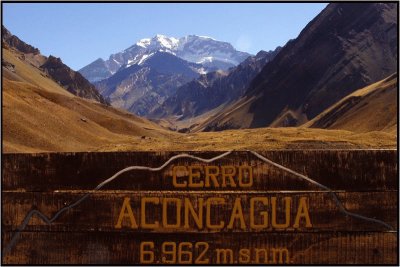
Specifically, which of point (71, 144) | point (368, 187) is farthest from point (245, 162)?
point (71, 144)

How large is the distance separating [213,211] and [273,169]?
0.70 meters

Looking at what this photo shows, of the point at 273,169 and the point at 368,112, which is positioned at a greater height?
the point at 368,112

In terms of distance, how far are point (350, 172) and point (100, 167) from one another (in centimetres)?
242

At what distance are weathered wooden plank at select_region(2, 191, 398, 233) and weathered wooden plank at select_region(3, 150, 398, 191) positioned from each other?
0.31 feet

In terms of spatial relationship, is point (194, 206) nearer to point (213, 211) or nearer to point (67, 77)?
point (213, 211)

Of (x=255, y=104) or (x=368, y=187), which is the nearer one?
(x=368, y=187)

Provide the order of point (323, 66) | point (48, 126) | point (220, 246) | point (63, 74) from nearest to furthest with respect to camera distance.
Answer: point (220, 246) → point (48, 126) → point (323, 66) → point (63, 74)

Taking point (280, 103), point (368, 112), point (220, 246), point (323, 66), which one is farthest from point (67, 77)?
point (220, 246)

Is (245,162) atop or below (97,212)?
atop

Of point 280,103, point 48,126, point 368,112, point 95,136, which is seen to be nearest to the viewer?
point 48,126

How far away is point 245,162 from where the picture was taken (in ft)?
17.6

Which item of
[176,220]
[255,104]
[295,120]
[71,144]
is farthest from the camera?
[255,104]

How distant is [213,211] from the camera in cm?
532

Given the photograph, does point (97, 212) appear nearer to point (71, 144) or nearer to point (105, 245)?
point (105, 245)
